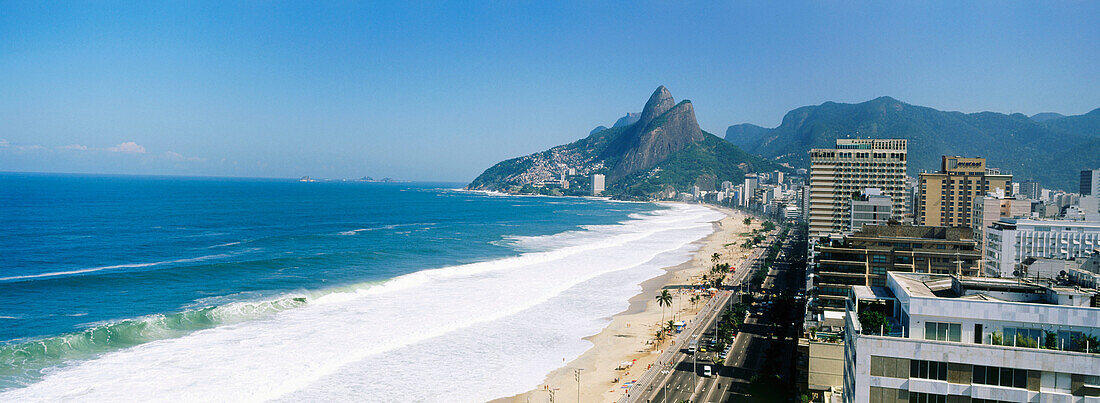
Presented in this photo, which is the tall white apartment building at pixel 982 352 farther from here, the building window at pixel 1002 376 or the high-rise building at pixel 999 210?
the high-rise building at pixel 999 210

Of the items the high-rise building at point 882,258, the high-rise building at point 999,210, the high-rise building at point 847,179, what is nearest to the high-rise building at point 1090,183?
the high-rise building at point 999,210

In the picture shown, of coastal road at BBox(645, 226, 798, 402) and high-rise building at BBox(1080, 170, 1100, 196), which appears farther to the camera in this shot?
high-rise building at BBox(1080, 170, 1100, 196)

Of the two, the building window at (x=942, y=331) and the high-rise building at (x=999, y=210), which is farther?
the high-rise building at (x=999, y=210)

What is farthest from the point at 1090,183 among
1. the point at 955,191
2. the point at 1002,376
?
the point at 1002,376

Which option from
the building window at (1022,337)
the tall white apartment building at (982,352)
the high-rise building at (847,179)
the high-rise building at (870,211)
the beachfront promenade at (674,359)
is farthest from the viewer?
the high-rise building at (847,179)

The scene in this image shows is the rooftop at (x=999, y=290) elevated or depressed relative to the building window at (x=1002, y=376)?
elevated

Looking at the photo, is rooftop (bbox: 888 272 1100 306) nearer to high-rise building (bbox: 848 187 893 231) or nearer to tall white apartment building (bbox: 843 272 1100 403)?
tall white apartment building (bbox: 843 272 1100 403)

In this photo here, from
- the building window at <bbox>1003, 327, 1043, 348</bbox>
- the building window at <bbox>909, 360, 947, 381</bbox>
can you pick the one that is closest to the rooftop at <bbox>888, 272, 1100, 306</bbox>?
the building window at <bbox>1003, 327, 1043, 348</bbox>
